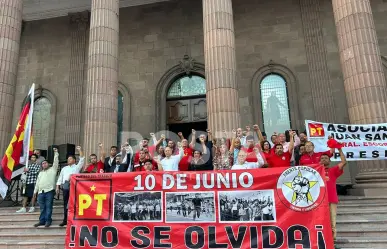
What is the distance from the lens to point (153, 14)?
1980cm

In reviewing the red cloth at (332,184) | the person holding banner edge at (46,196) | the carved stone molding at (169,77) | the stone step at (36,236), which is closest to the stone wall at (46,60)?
the carved stone molding at (169,77)

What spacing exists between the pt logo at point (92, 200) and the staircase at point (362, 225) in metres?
4.99

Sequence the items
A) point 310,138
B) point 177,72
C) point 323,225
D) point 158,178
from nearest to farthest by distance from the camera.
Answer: point 323,225 < point 158,178 < point 310,138 < point 177,72

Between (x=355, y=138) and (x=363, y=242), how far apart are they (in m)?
4.26

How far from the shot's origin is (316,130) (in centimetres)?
1051

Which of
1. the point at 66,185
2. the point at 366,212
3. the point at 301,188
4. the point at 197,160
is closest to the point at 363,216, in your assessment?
the point at 366,212

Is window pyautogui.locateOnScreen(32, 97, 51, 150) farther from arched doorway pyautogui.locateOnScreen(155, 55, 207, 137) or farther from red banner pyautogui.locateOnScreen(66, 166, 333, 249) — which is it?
red banner pyautogui.locateOnScreen(66, 166, 333, 249)

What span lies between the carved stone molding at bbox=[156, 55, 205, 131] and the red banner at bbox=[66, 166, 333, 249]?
36.6ft

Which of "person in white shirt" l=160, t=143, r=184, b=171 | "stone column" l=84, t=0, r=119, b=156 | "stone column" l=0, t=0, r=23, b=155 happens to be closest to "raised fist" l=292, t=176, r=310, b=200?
"person in white shirt" l=160, t=143, r=184, b=171

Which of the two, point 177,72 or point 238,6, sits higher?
point 238,6

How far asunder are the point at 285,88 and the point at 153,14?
29.1 ft

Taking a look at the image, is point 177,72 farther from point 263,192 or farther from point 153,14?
point 263,192

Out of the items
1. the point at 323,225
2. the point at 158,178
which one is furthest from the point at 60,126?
the point at 323,225

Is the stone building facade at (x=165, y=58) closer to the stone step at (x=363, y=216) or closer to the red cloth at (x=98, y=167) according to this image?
the red cloth at (x=98, y=167)
